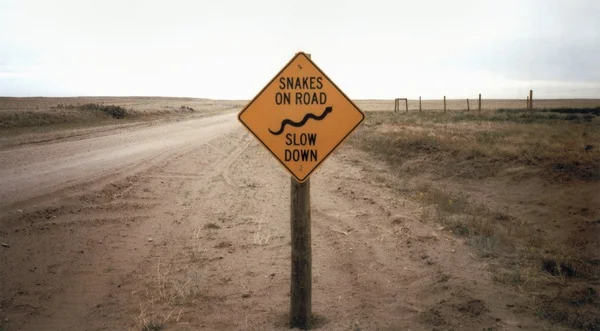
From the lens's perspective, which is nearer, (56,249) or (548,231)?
(56,249)

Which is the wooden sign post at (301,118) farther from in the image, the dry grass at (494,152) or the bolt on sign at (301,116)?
the dry grass at (494,152)

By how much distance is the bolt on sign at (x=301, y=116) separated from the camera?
363 cm

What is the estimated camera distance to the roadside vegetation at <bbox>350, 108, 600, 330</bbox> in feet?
15.8

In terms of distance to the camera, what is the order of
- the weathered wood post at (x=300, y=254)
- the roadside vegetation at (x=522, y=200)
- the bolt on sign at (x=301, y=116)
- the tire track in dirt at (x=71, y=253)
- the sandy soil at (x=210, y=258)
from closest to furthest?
the bolt on sign at (x=301, y=116) → the weathered wood post at (x=300, y=254) → the sandy soil at (x=210, y=258) → the tire track in dirt at (x=71, y=253) → the roadside vegetation at (x=522, y=200)

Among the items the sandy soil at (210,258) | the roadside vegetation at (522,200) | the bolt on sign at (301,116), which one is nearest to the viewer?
the bolt on sign at (301,116)

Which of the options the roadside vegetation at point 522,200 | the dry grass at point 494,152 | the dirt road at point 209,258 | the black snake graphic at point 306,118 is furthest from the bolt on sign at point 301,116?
the dry grass at point 494,152

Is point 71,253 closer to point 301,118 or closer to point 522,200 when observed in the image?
point 301,118

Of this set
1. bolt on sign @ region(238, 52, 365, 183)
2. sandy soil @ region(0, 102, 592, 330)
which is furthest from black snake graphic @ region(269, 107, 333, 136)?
sandy soil @ region(0, 102, 592, 330)

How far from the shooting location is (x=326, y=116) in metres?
3.68

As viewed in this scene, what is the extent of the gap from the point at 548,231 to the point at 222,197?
20.0ft

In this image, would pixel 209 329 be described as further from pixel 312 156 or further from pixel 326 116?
pixel 326 116

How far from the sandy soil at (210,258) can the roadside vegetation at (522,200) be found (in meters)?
0.39

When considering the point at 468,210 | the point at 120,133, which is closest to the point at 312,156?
the point at 468,210

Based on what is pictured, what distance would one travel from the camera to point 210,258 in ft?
19.1
